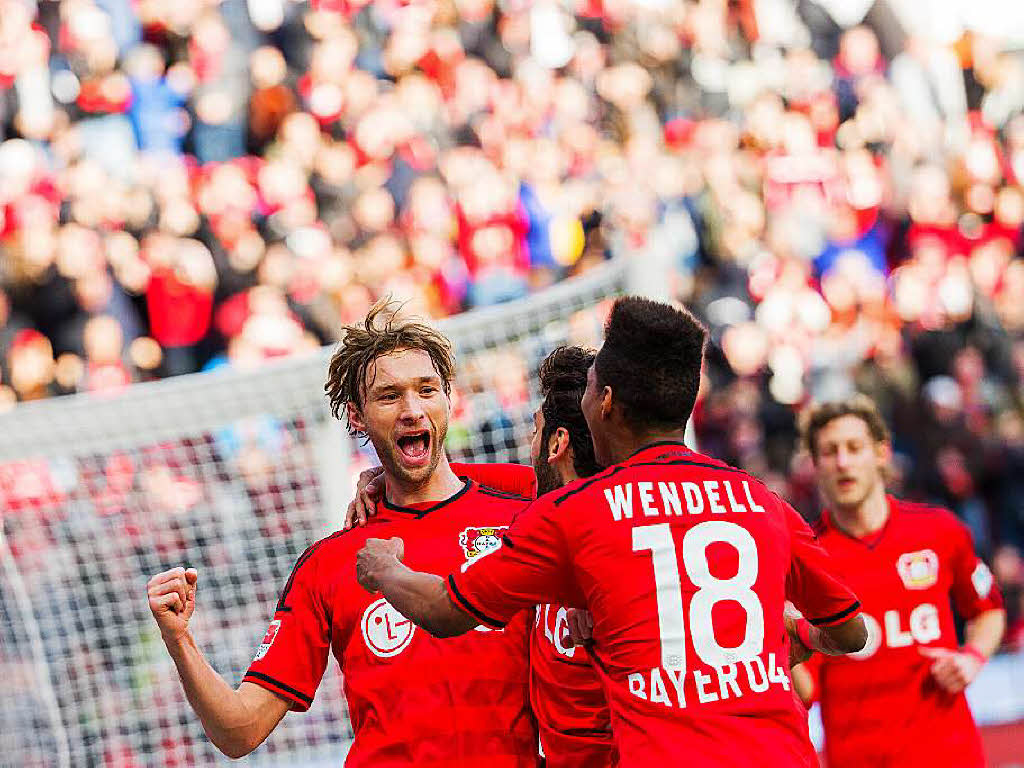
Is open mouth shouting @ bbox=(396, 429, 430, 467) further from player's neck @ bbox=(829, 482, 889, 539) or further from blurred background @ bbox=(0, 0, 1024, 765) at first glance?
blurred background @ bbox=(0, 0, 1024, 765)

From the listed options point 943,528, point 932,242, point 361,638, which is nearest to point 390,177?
point 932,242

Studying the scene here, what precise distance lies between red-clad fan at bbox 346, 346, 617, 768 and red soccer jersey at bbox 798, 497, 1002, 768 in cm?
156

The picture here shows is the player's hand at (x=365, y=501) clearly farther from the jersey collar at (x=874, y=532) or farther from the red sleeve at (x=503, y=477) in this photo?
the jersey collar at (x=874, y=532)

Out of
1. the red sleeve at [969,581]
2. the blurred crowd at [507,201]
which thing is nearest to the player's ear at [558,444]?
the red sleeve at [969,581]

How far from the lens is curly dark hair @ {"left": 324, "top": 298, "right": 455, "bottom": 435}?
3047mm

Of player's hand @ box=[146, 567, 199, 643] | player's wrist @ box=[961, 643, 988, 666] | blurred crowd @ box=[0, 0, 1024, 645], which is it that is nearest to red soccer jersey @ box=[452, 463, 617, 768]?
player's hand @ box=[146, 567, 199, 643]

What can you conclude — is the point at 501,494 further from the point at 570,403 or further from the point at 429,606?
the point at 429,606

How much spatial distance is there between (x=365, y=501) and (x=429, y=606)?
737 mm

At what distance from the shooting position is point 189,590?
8.64 feet

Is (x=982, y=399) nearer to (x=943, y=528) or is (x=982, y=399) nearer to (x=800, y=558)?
(x=943, y=528)

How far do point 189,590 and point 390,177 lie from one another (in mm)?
6303

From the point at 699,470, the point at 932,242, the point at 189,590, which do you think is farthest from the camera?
the point at 932,242

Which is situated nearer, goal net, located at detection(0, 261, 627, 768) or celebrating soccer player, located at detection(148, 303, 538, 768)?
celebrating soccer player, located at detection(148, 303, 538, 768)

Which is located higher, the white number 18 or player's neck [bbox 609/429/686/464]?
player's neck [bbox 609/429/686/464]
